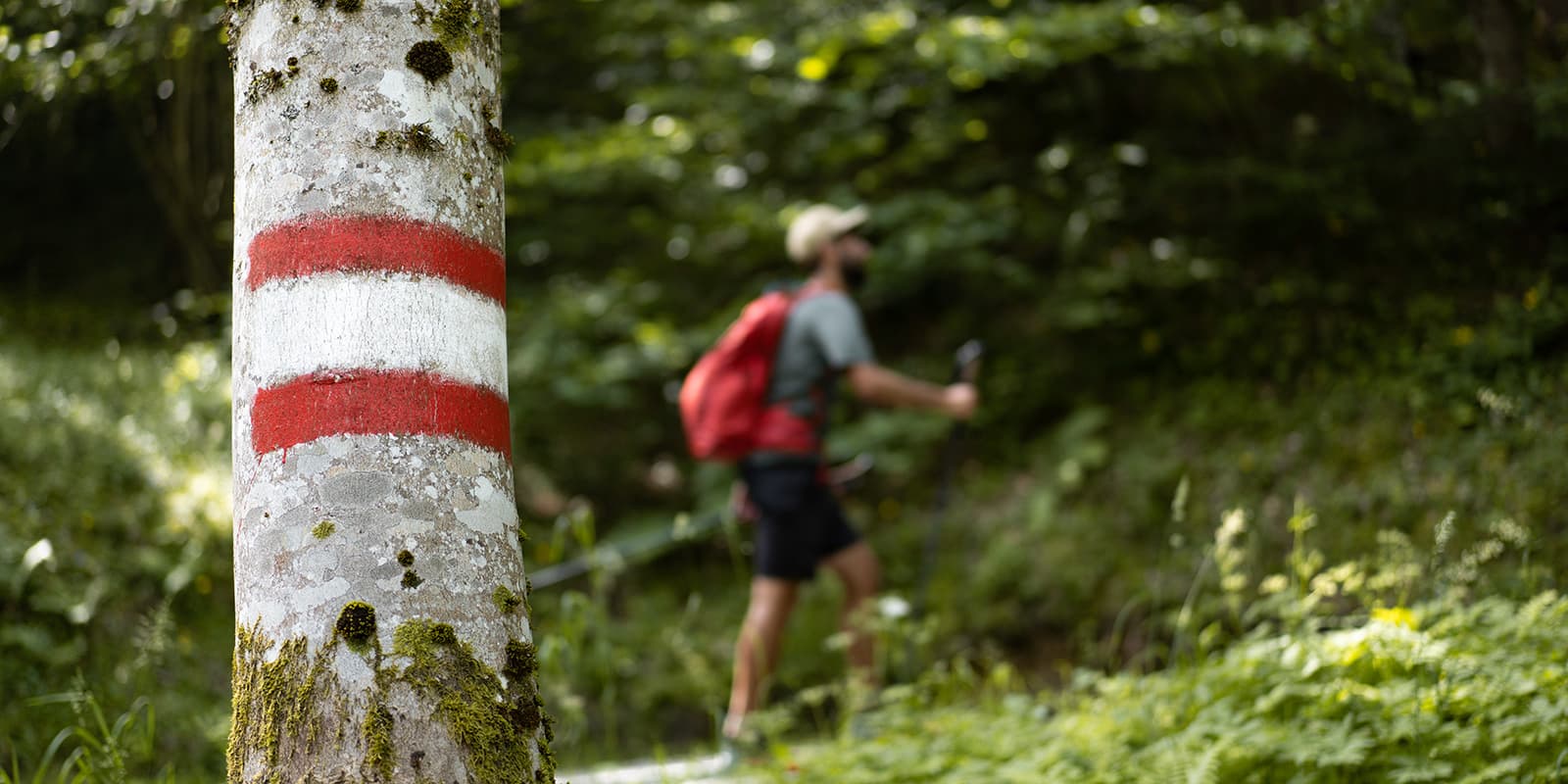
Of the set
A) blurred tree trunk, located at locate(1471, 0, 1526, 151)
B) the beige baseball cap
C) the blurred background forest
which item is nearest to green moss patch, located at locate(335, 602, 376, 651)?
the blurred background forest

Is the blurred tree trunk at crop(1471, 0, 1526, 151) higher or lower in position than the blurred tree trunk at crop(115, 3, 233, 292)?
lower

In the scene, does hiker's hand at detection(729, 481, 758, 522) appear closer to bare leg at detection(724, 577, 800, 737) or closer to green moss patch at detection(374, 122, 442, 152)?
bare leg at detection(724, 577, 800, 737)

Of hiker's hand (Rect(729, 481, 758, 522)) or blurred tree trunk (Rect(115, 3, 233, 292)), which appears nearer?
hiker's hand (Rect(729, 481, 758, 522))

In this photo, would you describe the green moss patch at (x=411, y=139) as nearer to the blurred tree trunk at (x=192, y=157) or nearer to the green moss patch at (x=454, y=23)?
the green moss patch at (x=454, y=23)

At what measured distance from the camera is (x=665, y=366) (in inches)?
292

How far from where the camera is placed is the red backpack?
4555 millimetres

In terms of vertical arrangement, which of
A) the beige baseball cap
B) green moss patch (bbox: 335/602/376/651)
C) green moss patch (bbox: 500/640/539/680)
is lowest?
the beige baseball cap

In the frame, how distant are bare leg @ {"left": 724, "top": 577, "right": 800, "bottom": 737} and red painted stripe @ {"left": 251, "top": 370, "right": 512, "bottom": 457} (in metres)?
2.86

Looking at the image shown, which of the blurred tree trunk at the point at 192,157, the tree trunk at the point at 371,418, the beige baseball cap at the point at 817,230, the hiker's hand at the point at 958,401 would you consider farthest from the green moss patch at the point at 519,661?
the blurred tree trunk at the point at 192,157

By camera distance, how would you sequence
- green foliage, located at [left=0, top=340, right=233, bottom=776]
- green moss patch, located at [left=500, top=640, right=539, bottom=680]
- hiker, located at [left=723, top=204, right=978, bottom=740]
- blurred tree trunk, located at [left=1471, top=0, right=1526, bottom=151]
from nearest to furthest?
green moss patch, located at [left=500, top=640, right=539, bottom=680], green foliage, located at [left=0, top=340, right=233, bottom=776], blurred tree trunk, located at [left=1471, top=0, right=1526, bottom=151], hiker, located at [left=723, top=204, right=978, bottom=740]

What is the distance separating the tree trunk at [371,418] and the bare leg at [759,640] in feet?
9.01

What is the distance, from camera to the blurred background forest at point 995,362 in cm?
316

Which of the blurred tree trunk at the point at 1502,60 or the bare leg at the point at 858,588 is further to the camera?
the bare leg at the point at 858,588

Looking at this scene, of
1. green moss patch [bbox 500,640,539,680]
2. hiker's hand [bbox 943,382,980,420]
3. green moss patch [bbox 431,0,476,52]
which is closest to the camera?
green moss patch [bbox 500,640,539,680]
